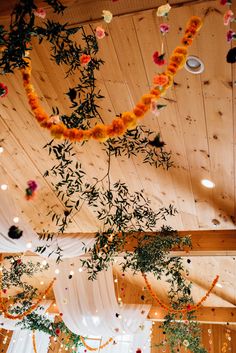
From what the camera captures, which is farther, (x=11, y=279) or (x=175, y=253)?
(x=11, y=279)

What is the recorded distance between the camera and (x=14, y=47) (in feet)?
5.32

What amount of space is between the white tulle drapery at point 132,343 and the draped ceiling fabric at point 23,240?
4918 mm

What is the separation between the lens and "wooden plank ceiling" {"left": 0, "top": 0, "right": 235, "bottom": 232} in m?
1.89

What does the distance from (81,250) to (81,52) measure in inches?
95.2

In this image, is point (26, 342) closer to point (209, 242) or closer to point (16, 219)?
point (16, 219)

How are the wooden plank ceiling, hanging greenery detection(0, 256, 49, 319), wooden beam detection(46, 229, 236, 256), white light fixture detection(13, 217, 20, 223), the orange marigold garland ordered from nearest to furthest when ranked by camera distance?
the orange marigold garland
the wooden plank ceiling
white light fixture detection(13, 217, 20, 223)
wooden beam detection(46, 229, 236, 256)
hanging greenery detection(0, 256, 49, 319)

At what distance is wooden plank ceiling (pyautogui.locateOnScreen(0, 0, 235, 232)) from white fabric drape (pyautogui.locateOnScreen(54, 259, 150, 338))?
1.27 m

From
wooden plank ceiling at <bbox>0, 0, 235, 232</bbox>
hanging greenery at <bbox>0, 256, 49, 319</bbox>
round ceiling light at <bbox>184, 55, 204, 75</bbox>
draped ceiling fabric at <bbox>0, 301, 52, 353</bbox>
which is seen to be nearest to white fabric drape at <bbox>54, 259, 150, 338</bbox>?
hanging greenery at <bbox>0, 256, 49, 319</bbox>

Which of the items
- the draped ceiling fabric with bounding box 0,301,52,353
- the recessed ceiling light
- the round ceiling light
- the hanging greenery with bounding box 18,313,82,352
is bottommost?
the draped ceiling fabric with bounding box 0,301,52,353

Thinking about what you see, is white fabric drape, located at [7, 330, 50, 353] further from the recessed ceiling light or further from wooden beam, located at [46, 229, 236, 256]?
the recessed ceiling light

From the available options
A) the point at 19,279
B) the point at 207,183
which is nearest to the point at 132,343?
the point at 19,279

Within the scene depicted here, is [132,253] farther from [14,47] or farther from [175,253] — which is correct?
[14,47]

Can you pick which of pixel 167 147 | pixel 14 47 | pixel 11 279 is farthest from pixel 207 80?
pixel 11 279

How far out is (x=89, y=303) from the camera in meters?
4.98
